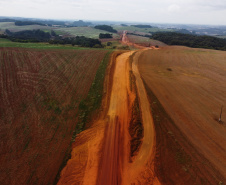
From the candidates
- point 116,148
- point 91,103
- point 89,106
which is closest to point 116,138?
point 116,148

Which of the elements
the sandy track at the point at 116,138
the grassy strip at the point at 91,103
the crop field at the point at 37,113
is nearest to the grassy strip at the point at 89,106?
the grassy strip at the point at 91,103

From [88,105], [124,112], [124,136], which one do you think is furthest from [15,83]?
[124,136]

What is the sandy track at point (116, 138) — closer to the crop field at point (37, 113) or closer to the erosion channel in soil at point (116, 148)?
the erosion channel in soil at point (116, 148)

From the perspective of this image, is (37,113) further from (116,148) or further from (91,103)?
(116,148)

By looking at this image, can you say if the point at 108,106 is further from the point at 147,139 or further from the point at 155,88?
the point at 155,88

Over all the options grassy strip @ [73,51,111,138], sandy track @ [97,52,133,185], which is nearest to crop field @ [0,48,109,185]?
grassy strip @ [73,51,111,138]

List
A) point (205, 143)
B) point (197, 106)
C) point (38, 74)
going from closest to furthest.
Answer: point (205, 143)
point (197, 106)
point (38, 74)

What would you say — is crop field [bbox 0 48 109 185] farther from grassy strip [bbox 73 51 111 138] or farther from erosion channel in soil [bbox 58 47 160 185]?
erosion channel in soil [bbox 58 47 160 185]
